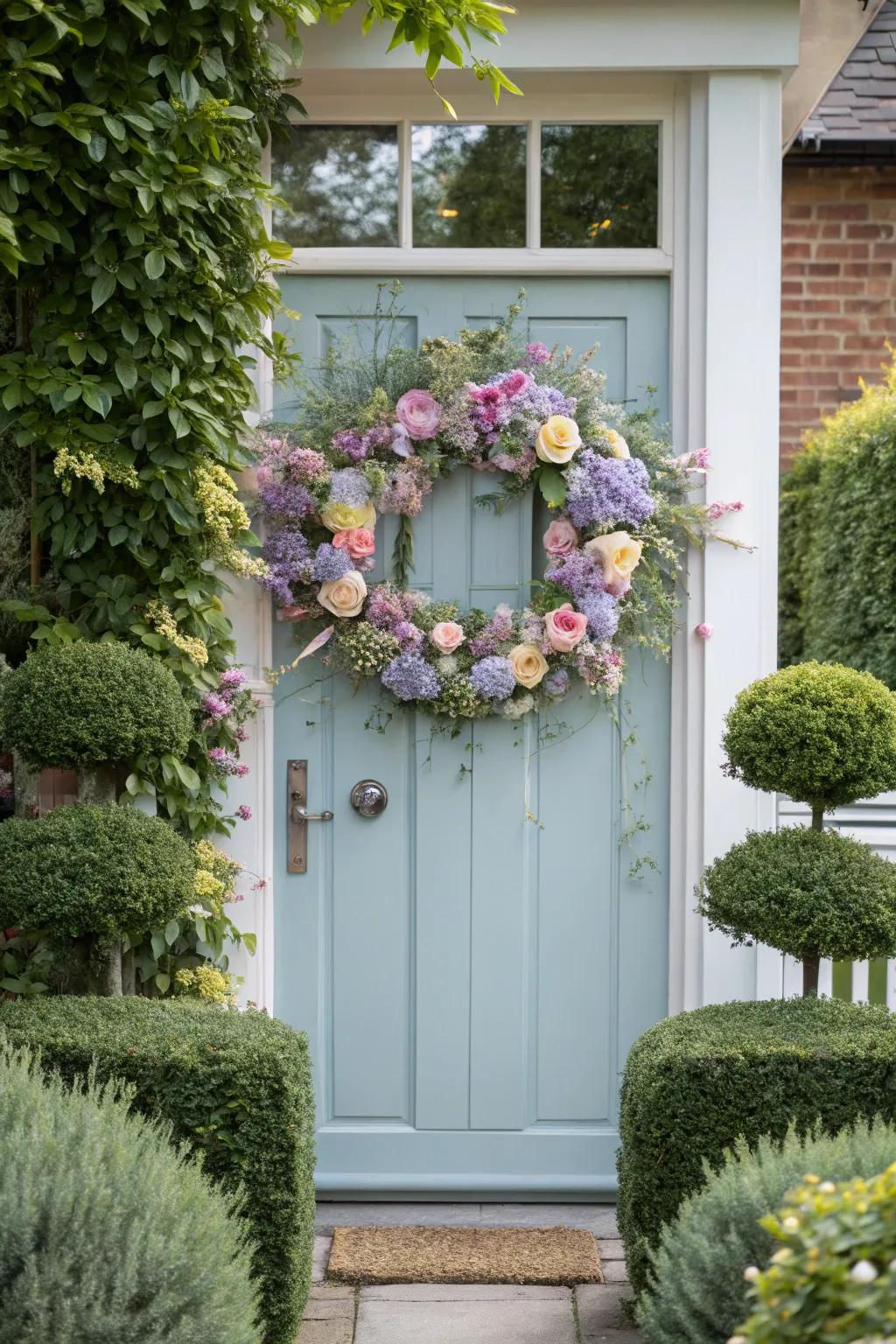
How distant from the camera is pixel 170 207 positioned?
335 cm

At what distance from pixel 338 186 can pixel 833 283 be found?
12.9ft

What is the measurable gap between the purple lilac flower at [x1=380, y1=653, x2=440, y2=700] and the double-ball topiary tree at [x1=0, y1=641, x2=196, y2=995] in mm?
817

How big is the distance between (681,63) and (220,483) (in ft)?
5.94

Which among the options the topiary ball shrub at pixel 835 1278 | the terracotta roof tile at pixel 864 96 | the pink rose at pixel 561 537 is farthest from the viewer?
the terracotta roof tile at pixel 864 96

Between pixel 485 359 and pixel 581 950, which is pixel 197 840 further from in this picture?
pixel 485 359

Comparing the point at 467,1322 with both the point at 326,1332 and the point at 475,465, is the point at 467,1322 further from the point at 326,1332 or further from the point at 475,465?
the point at 475,465

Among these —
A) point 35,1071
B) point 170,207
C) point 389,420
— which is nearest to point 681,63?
point 389,420

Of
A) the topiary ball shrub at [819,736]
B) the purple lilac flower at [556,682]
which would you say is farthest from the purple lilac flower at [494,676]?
the topiary ball shrub at [819,736]

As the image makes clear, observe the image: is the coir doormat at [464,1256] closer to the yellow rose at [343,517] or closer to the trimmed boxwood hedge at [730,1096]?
the trimmed boxwood hedge at [730,1096]

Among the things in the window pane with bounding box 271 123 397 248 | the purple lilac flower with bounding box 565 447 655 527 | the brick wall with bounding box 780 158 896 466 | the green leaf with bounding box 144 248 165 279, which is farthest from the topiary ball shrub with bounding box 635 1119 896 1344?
the brick wall with bounding box 780 158 896 466

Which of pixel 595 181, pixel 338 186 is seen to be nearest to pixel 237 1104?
pixel 338 186

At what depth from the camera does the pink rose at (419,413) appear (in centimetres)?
390

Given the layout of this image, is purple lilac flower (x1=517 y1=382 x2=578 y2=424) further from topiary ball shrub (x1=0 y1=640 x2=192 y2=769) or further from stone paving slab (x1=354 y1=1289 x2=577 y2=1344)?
stone paving slab (x1=354 y1=1289 x2=577 y2=1344)

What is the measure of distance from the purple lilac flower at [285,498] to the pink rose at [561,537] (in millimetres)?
699
